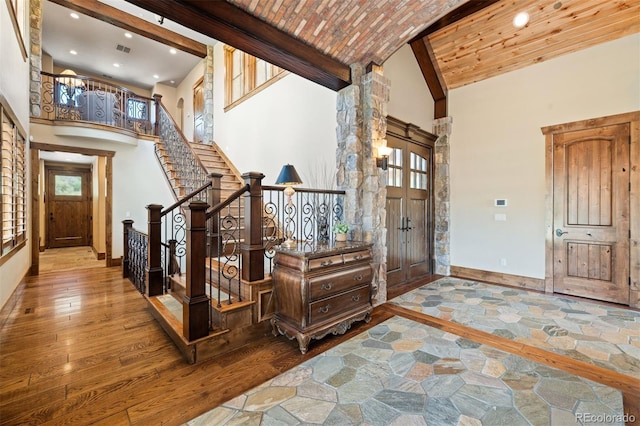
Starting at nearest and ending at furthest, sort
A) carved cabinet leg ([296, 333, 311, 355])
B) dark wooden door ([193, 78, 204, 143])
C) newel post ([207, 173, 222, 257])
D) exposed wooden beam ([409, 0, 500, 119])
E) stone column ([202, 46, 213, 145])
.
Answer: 1. carved cabinet leg ([296, 333, 311, 355])
2. exposed wooden beam ([409, 0, 500, 119])
3. newel post ([207, 173, 222, 257])
4. stone column ([202, 46, 213, 145])
5. dark wooden door ([193, 78, 204, 143])

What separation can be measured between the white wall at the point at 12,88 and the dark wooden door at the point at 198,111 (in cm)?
431

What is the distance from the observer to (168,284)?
→ 4.02 metres

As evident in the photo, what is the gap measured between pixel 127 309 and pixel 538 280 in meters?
6.13

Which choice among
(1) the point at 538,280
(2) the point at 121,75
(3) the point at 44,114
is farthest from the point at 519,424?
(2) the point at 121,75

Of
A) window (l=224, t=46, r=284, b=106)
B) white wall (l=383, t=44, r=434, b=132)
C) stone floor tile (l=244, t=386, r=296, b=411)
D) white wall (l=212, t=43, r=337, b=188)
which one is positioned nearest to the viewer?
stone floor tile (l=244, t=386, r=296, b=411)

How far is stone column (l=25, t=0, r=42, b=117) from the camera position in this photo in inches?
220

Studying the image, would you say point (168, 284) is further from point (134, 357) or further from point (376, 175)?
point (376, 175)

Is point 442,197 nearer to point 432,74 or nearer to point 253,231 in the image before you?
point 432,74

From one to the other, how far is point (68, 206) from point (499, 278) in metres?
12.9

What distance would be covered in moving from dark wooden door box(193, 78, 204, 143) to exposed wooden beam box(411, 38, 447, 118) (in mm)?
6572

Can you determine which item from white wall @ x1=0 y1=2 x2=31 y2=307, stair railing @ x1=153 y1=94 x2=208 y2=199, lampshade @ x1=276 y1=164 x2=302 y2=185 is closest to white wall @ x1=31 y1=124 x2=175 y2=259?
stair railing @ x1=153 y1=94 x2=208 y2=199

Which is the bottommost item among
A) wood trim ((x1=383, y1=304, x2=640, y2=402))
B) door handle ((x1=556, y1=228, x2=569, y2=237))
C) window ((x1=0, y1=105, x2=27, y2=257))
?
wood trim ((x1=383, y1=304, x2=640, y2=402))

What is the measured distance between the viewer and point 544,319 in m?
3.35

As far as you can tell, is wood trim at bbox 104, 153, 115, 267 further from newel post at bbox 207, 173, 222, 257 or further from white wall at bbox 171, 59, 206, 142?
newel post at bbox 207, 173, 222, 257
